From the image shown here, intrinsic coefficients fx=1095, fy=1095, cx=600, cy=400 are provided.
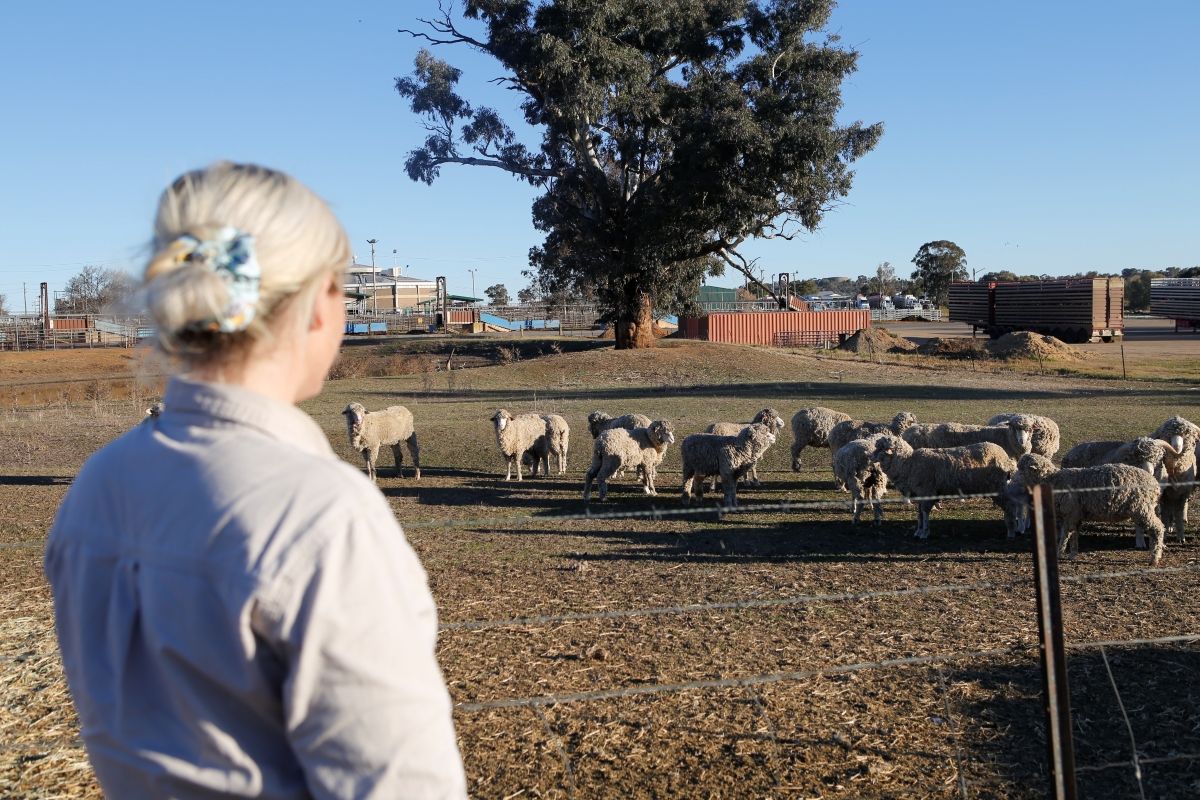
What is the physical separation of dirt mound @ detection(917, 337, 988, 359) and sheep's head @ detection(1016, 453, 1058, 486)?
34.3 m

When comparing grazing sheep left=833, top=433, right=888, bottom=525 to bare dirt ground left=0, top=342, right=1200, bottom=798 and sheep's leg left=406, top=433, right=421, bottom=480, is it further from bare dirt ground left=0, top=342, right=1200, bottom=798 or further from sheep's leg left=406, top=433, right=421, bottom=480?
sheep's leg left=406, top=433, right=421, bottom=480

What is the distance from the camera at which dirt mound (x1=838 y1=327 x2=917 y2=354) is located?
4918 centimetres

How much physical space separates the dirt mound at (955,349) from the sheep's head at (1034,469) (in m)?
34.3

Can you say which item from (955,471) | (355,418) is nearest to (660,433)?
(955,471)

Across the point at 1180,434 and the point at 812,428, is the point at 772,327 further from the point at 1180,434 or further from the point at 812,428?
the point at 1180,434

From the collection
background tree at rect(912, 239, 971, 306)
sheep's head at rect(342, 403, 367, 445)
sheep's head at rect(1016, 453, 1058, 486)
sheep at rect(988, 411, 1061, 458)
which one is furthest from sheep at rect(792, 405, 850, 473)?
background tree at rect(912, 239, 971, 306)

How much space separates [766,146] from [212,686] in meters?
39.0

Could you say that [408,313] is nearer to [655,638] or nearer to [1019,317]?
[1019,317]

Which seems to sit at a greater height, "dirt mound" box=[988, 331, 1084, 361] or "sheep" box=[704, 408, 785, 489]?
"dirt mound" box=[988, 331, 1084, 361]

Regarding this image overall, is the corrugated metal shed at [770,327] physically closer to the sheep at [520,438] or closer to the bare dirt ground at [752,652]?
the sheep at [520,438]

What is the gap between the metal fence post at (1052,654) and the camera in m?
4.12

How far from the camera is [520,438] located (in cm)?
1855

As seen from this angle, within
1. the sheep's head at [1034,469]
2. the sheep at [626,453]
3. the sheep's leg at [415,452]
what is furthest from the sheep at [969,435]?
the sheep's leg at [415,452]

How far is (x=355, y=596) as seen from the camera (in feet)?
5.29
